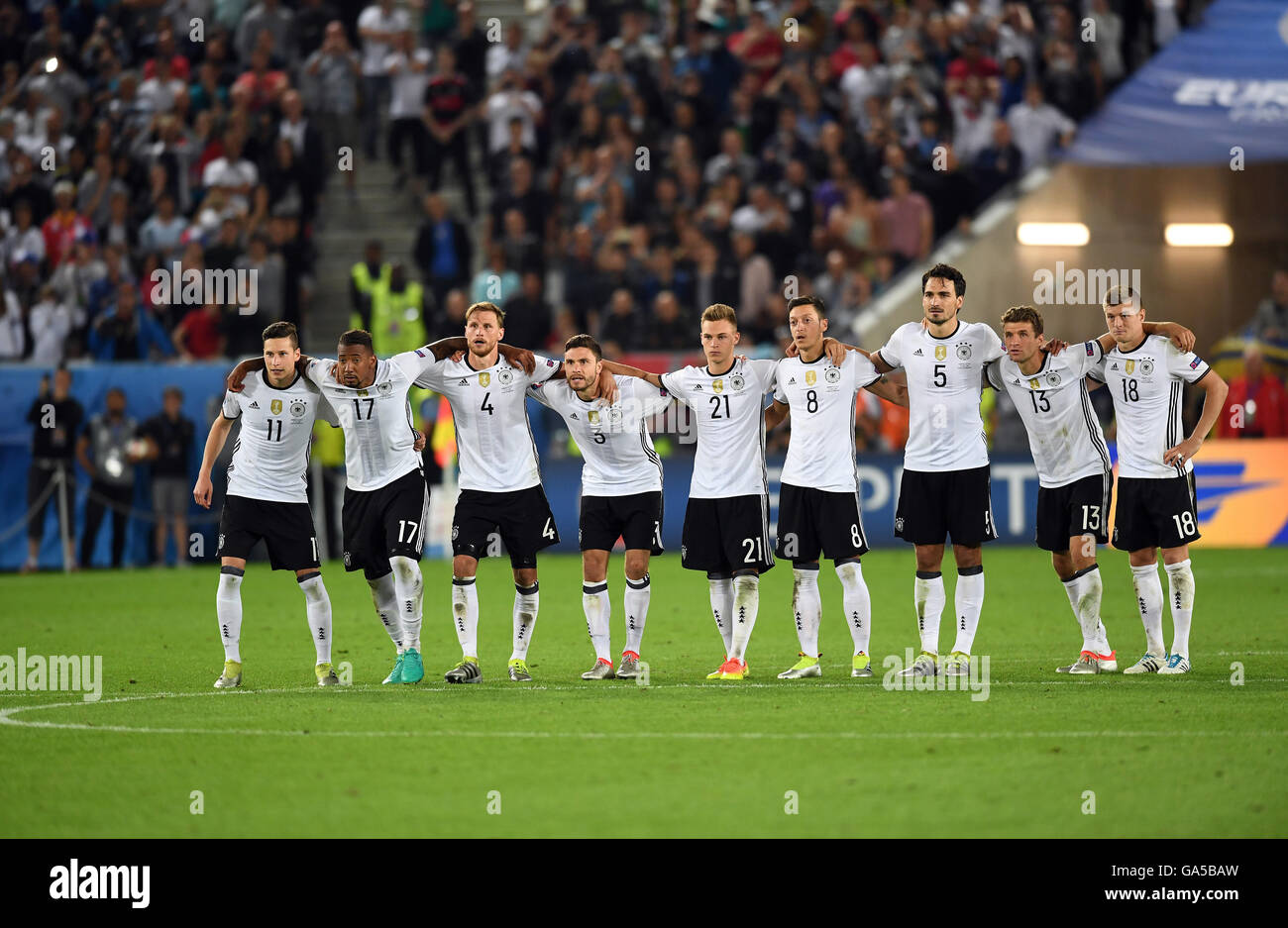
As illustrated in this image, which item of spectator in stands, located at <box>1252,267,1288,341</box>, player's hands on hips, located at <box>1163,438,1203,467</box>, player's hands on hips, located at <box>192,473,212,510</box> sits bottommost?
player's hands on hips, located at <box>192,473,212,510</box>

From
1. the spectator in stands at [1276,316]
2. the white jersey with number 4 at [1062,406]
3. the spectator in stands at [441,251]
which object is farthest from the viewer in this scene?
the spectator in stands at [441,251]

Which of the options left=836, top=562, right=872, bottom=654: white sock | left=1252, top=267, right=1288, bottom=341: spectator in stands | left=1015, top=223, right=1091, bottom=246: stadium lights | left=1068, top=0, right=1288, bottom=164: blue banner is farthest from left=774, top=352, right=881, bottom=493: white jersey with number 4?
left=1252, top=267, right=1288, bottom=341: spectator in stands

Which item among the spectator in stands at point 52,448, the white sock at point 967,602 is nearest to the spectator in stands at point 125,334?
the spectator in stands at point 52,448

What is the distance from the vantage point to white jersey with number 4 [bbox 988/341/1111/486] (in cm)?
1188

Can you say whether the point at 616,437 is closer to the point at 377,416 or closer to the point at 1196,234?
the point at 377,416

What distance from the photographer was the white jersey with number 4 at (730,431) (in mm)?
11828

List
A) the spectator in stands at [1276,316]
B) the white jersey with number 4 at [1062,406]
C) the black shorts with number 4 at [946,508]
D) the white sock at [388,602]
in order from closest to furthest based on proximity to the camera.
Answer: the black shorts with number 4 at [946,508] < the white jersey with number 4 at [1062,406] < the white sock at [388,602] < the spectator in stands at [1276,316]

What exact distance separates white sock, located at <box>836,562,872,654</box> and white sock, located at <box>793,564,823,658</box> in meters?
0.19

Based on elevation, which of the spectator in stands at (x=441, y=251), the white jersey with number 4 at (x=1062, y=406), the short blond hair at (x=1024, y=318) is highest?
the spectator in stands at (x=441, y=251)

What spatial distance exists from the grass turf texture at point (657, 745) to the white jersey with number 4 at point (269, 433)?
1290 millimetres

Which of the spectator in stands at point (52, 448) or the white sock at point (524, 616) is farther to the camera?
the spectator in stands at point (52, 448)

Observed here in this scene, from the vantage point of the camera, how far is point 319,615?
1174 cm

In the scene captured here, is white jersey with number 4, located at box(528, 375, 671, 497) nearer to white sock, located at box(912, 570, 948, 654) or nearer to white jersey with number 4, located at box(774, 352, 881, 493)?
white jersey with number 4, located at box(774, 352, 881, 493)

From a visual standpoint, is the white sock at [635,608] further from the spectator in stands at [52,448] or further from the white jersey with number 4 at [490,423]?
the spectator in stands at [52,448]
